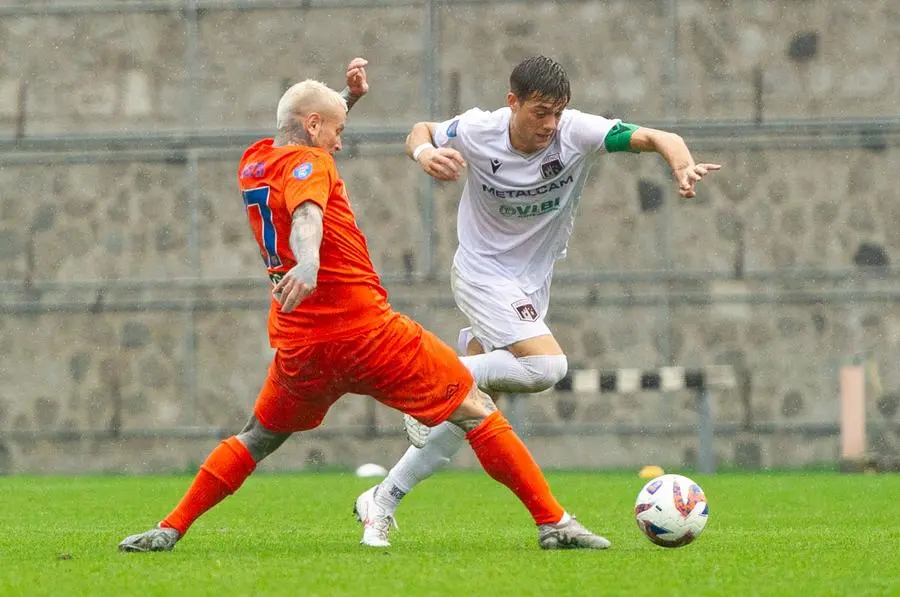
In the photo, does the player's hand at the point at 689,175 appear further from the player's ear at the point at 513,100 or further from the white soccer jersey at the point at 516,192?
Answer: the player's ear at the point at 513,100

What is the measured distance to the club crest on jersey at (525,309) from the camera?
8.12 m

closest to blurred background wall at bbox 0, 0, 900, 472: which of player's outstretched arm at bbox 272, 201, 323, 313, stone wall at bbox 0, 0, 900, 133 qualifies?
stone wall at bbox 0, 0, 900, 133

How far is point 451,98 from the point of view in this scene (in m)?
16.4

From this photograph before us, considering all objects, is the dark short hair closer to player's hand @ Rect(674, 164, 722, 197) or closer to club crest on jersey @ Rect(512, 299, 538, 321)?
player's hand @ Rect(674, 164, 722, 197)

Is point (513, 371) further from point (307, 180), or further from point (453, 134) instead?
point (307, 180)

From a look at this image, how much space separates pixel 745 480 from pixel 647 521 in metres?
6.74

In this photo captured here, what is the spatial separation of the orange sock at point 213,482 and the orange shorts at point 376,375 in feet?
0.62

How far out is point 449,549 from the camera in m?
7.15

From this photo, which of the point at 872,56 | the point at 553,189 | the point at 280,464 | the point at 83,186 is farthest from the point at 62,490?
the point at 872,56

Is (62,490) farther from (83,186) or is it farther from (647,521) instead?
(647,521)

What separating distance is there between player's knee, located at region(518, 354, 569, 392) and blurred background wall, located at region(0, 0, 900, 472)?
7.95 meters

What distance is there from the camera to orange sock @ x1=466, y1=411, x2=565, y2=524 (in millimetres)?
6863

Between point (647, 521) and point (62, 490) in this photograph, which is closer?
point (647, 521)

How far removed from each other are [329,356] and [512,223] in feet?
5.97
